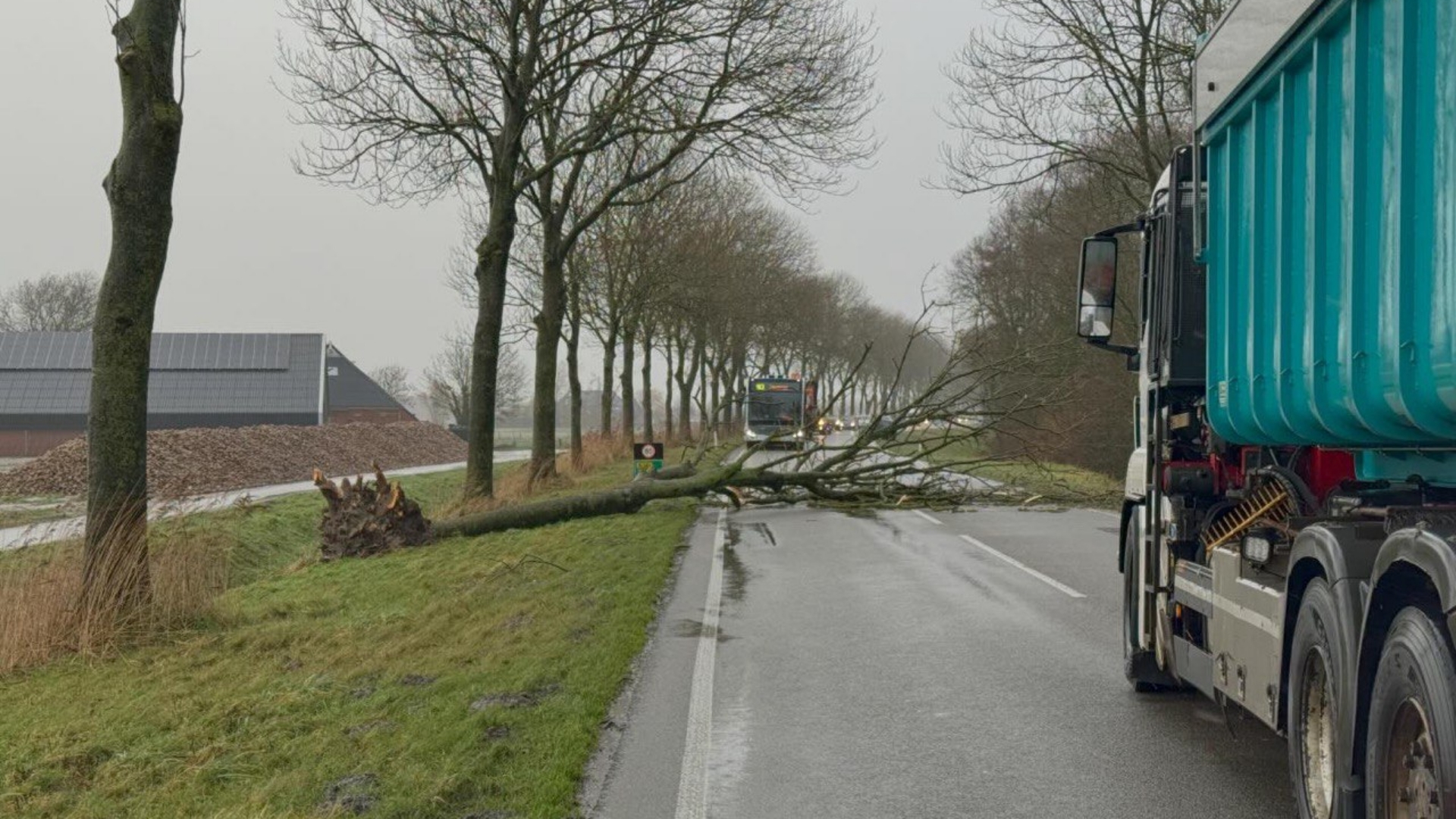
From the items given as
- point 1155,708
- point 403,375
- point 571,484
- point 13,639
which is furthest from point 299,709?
point 403,375

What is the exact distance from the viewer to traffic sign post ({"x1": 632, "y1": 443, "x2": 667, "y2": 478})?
22312mm

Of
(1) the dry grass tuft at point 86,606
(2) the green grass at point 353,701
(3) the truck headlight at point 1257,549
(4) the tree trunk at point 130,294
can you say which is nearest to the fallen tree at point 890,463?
(2) the green grass at point 353,701

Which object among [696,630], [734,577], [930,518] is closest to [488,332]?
[930,518]

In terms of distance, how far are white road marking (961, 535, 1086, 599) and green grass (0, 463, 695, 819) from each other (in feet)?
12.8

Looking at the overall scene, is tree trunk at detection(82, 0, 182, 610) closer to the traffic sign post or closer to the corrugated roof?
the traffic sign post

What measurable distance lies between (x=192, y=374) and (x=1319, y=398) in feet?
223

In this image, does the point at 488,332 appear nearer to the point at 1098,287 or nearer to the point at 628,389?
the point at 1098,287

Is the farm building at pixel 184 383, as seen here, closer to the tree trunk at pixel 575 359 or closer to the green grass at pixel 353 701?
the tree trunk at pixel 575 359

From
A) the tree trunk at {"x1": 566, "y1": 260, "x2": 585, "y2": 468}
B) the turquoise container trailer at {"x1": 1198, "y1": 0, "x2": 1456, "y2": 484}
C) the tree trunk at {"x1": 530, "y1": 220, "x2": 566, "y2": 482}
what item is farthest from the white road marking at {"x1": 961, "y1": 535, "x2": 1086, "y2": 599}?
the tree trunk at {"x1": 566, "y1": 260, "x2": 585, "y2": 468}

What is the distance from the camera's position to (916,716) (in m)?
7.20

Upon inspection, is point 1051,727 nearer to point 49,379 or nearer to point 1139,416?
point 1139,416

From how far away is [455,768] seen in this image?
5984 mm

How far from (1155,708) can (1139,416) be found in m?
1.73

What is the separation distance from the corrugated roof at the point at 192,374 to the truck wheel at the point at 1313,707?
6256cm
